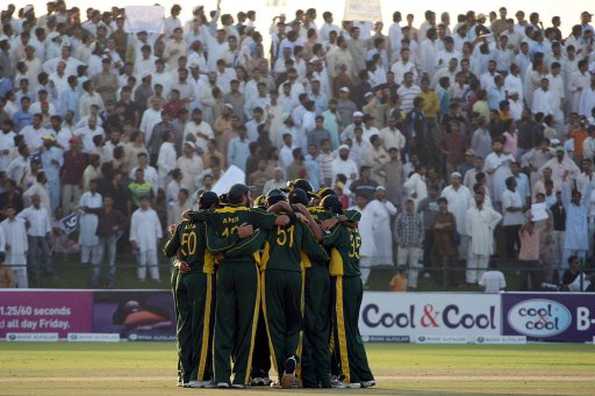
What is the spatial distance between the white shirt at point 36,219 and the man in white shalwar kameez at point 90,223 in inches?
31.1

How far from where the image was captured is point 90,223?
32.8 meters

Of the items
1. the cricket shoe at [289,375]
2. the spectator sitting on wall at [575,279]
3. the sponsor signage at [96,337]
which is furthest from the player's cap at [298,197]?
the spectator sitting on wall at [575,279]

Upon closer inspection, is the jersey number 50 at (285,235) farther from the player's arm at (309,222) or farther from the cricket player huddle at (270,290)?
the player's arm at (309,222)

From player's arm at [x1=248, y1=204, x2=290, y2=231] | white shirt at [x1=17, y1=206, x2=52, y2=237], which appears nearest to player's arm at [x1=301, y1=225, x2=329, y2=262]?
player's arm at [x1=248, y1=204, x2=290, y2=231]

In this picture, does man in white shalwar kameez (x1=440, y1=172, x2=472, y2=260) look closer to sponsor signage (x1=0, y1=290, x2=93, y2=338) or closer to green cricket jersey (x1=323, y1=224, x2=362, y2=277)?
sponsor signage (x1=0, y1=290, x2=93, y2=338)

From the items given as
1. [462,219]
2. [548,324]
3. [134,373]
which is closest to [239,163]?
[462,219]

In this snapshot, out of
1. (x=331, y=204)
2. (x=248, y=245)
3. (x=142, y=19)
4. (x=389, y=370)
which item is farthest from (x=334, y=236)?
(x=142, y=19)

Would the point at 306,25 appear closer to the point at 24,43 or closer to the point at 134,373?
the point at 24,43

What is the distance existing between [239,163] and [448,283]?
5203 mm

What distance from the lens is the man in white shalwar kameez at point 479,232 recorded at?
1307 inches

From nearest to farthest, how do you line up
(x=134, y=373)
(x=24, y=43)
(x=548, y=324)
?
(x=134, y=373) → (x=548, y=324) → (x=24, y=43)

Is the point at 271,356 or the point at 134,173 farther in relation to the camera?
the point at 134,173

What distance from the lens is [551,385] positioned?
65.2 ft

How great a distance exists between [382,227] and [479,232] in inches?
81.0
